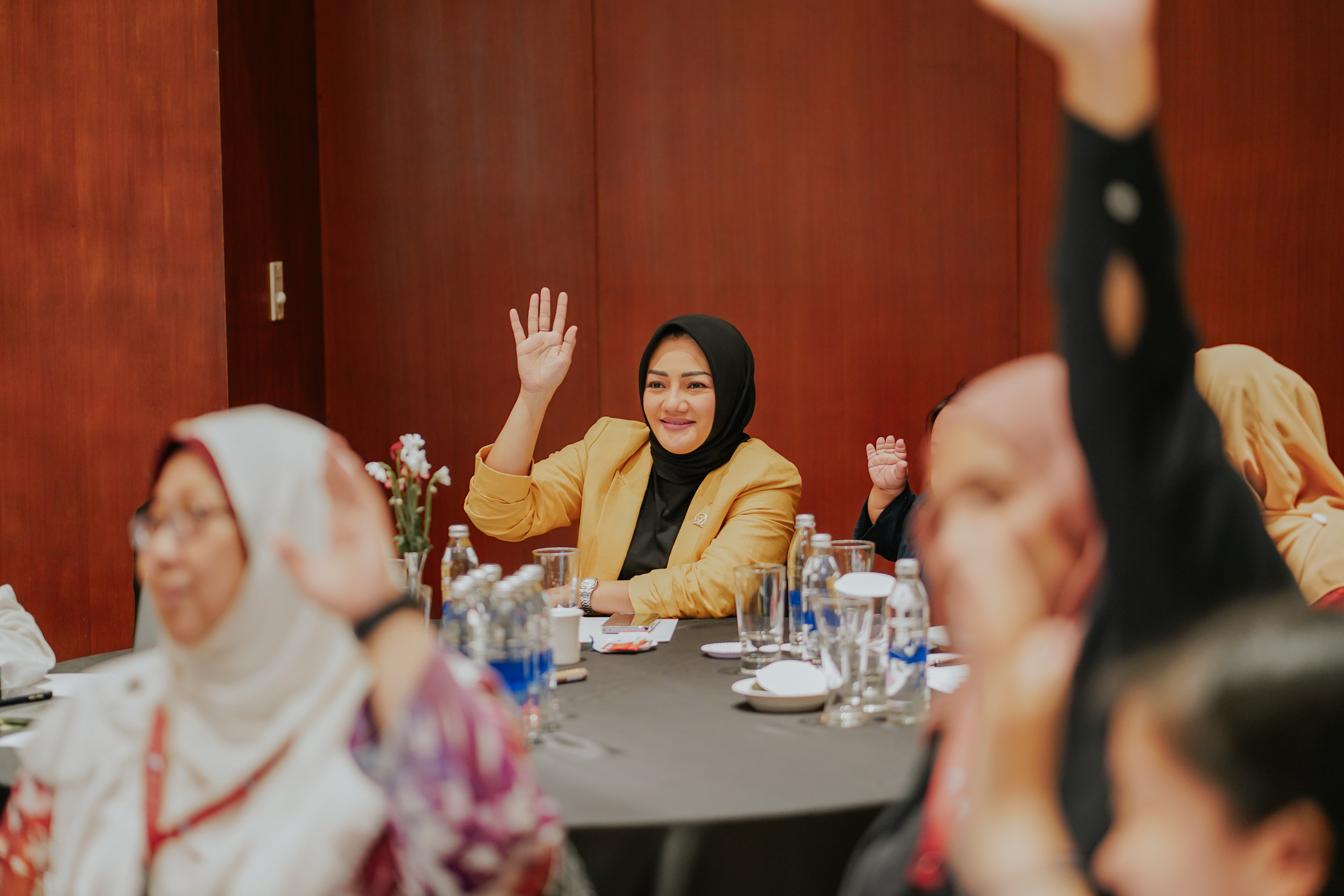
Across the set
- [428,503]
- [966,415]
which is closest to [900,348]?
[428,503]

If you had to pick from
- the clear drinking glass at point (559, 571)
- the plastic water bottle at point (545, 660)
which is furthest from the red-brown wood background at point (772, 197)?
the plastic water bottle at point (545, 660)

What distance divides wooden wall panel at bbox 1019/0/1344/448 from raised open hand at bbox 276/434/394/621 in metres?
3.09

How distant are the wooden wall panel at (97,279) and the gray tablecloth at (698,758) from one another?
200 cm

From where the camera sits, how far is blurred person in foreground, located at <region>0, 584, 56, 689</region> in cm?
183

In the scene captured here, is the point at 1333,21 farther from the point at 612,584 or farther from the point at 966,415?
the point at 966,415

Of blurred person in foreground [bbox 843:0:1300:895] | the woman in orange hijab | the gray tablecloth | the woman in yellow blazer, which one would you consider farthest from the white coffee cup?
blurred person in foreground [bbox 843:0:1300:895]

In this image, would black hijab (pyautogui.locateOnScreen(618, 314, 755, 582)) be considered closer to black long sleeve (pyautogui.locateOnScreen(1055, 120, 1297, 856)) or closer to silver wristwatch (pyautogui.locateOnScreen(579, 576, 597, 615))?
silver wristwatch (pyautogui.locateOnScreen(579, 576, 597, 615))

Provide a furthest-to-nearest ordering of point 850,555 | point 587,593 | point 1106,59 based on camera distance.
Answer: point 587,593
point 850,555
point 1106,59

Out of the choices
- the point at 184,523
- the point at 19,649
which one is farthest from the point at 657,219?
the point at 184,523

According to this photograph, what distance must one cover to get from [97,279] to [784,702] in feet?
8.44

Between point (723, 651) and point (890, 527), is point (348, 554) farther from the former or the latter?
point (890, 527)

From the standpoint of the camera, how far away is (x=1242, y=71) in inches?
144

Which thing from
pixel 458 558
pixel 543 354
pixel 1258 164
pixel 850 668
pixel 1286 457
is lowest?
pixel 850 668

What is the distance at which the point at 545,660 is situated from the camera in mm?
1661
